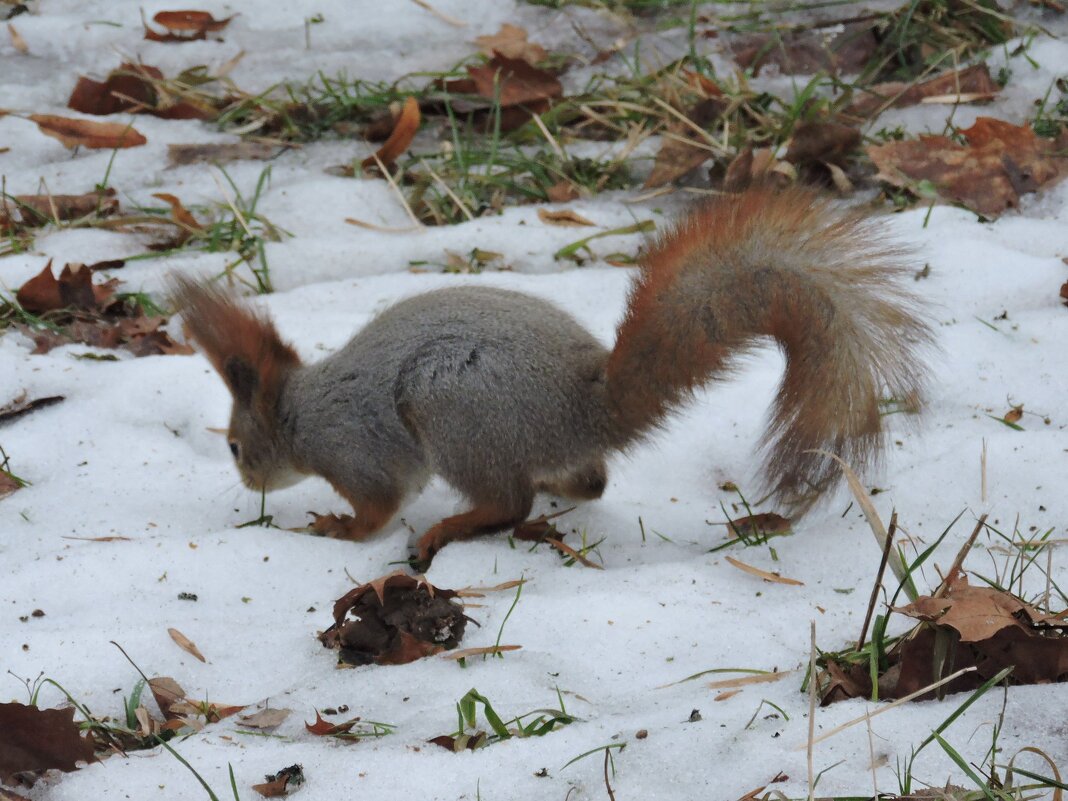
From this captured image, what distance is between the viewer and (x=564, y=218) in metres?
3.85

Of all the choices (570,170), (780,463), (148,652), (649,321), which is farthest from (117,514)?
(570,170)

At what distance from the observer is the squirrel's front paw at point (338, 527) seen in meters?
2.78

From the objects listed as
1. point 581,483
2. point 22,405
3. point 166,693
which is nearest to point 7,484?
point 22,405

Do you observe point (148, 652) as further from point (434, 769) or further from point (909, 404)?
point (909, 404)

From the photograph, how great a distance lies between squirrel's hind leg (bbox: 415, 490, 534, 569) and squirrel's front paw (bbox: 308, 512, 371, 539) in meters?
0.22

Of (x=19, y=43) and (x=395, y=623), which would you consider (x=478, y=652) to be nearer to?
(x=395, y=623)

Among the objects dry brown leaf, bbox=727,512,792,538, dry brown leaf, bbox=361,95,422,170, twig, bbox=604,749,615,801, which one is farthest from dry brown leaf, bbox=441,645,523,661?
dry brown leaf, bbox=361,95,422,170

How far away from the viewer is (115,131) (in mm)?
4289

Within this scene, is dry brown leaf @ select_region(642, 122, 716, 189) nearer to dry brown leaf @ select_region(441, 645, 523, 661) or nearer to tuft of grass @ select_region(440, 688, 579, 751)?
dry brown leaf @ select_region(441, 645, 523, 661)

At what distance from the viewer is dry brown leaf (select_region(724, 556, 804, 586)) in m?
2.22

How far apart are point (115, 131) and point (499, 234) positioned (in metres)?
1.52

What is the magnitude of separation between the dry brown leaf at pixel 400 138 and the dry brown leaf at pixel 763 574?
2.34 m

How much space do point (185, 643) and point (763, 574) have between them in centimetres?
104

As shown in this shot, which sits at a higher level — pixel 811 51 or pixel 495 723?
pixel 811 51
